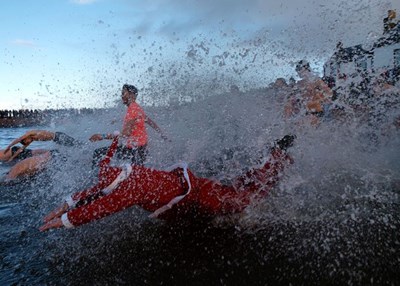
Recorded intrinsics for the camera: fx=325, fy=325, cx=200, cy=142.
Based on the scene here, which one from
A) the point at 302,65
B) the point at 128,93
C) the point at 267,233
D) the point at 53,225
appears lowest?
the point at 267,233

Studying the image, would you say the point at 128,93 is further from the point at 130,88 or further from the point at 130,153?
the point at 130,153

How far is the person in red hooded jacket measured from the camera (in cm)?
321

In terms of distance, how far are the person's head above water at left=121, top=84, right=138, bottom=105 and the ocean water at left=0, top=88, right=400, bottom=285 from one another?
212 cm

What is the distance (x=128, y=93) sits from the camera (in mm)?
6422

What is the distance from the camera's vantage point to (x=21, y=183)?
7613 mm

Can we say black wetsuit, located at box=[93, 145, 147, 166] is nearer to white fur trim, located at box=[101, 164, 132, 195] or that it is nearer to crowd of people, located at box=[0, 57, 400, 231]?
crowd of people, located at box=[0, 57, 400, 231]

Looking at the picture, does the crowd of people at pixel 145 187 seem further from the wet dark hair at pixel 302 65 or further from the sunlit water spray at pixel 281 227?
the wet dark hair at pixel 302 65

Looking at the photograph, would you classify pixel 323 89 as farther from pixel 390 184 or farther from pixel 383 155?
pixel 390 184

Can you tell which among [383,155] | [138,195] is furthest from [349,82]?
[138,195]

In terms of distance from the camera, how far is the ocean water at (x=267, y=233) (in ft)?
10.3

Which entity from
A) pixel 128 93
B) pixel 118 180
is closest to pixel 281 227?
pixel 118 180

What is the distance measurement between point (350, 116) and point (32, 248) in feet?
21.6

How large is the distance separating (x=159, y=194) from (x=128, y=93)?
342 centimetres

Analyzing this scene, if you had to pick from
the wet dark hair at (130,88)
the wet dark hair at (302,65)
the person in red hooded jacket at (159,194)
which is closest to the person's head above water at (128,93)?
the wet dark hair at (130,88)
